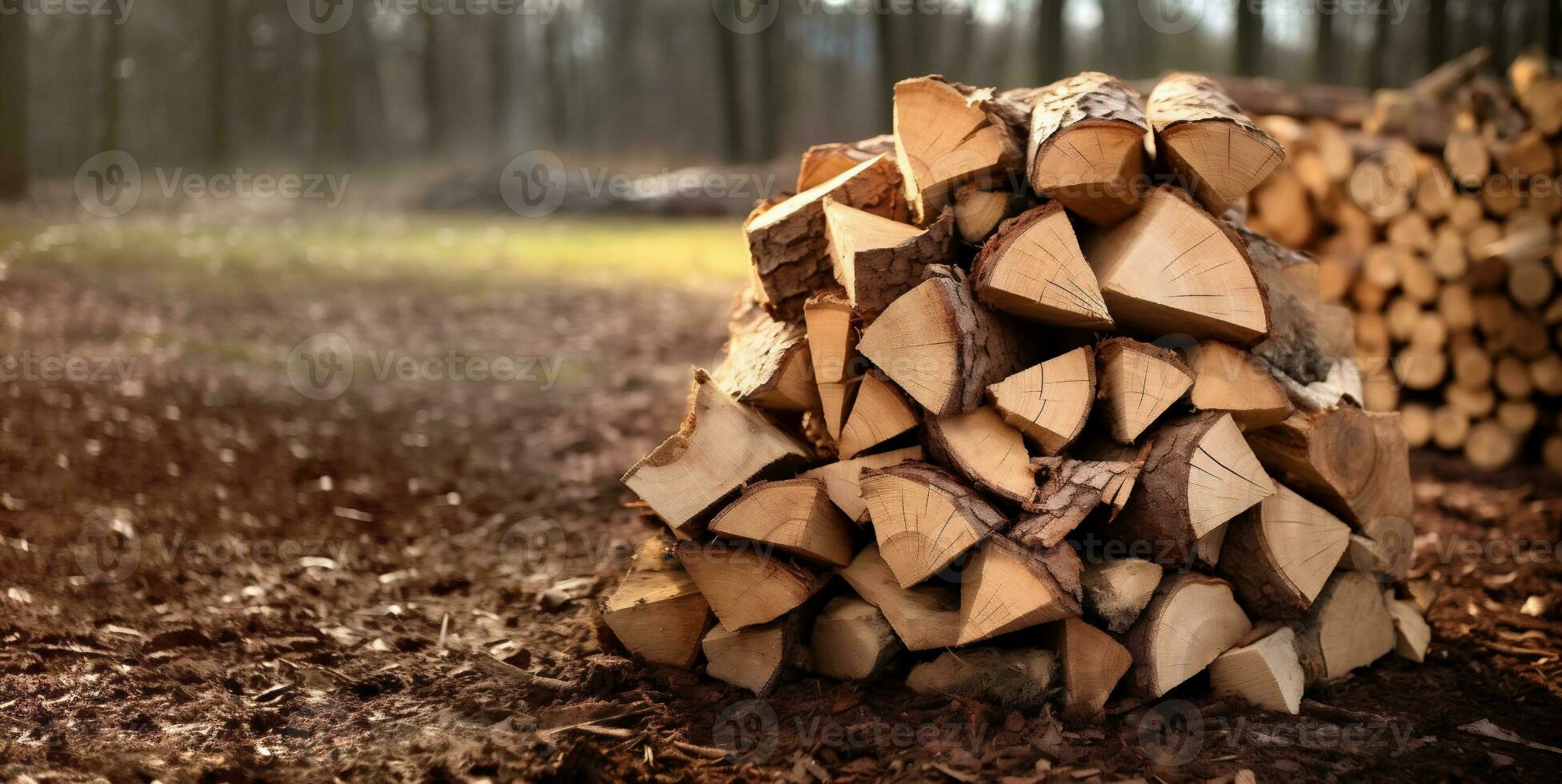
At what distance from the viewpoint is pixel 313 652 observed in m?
2.63

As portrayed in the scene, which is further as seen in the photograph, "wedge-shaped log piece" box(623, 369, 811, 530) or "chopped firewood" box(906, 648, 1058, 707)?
"wedge-shaped log piece" box(623, 369, 811, 530)

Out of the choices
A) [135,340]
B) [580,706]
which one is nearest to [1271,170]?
[580,706]

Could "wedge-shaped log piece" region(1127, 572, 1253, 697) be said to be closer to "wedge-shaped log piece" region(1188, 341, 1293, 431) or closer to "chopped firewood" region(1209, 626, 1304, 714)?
"chopped firewood" region(1209, 626, 1304, 714)

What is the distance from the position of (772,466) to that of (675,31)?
104 ft

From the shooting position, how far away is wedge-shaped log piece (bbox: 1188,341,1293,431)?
242cm

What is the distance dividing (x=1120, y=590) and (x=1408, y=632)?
41.2 inches

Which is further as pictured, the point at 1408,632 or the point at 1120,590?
the point at 1408,632

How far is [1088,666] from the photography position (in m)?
2.28

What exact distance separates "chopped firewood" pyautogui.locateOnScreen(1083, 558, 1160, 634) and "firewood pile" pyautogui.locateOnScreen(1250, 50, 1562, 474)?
8.89ft

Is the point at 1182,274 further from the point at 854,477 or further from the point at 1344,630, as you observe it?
the point at 1344,630

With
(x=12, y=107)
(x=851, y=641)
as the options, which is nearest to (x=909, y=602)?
(x=851, y=641)

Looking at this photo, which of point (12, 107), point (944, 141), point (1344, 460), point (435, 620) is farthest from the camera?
point (12, 107)

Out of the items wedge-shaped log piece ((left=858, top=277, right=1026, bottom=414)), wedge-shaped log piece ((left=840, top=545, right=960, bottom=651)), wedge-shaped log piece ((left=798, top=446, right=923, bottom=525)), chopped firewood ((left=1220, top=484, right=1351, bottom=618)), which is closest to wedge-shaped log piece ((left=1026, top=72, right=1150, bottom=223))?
wedge-shaped log piece ((left=858, top=277, right=1026, bottom=414))
